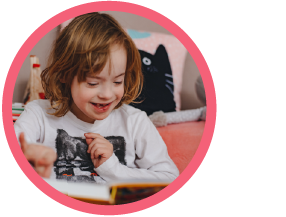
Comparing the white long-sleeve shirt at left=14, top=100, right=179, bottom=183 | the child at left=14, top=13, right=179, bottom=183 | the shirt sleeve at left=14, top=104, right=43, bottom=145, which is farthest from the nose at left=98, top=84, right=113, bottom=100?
the shirt sleeve at left=14, top=104, right=43, bottom=145

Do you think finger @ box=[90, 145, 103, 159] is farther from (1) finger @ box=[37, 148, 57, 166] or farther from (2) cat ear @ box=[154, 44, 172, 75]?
(2) cat ear @ box=[154, 44, 172, 75]

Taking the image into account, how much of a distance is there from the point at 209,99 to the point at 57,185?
55 centimetres

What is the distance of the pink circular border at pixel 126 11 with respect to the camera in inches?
32.3

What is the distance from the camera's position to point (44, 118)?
821 millimetres

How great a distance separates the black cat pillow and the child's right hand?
29 cm

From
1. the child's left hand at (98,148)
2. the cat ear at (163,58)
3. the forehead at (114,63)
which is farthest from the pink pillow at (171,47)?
the child's left hand at (98,148)

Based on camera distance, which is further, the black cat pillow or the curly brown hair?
the black cat pillow

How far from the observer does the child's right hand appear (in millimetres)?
795

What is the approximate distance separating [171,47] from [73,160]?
18.7 inches

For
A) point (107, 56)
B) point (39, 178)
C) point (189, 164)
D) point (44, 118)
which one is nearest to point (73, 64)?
point (107, 56)

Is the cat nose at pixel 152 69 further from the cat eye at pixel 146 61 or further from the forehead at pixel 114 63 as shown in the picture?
the forehead at pixel 114 63

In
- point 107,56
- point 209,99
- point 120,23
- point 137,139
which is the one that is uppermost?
point 120,23

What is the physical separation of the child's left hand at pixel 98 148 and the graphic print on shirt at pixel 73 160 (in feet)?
0.05

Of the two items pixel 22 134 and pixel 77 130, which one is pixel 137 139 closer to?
pixel 77 130
